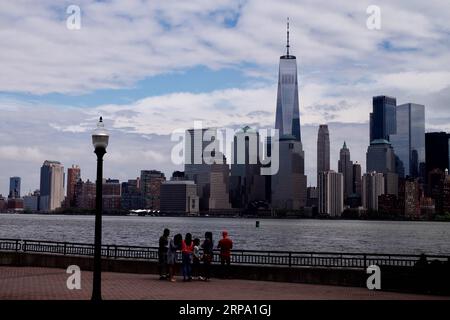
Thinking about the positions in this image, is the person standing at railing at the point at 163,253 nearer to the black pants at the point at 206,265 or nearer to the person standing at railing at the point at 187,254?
the person standing at railing at the point at 187,254

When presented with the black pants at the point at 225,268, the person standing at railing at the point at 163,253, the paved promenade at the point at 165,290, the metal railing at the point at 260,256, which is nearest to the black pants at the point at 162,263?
the person standing at railing at the point at 163,253

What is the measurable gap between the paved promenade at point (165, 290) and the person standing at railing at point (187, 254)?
43cm

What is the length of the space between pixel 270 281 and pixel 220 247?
239 centimetres

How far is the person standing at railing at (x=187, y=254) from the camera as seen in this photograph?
22500mm

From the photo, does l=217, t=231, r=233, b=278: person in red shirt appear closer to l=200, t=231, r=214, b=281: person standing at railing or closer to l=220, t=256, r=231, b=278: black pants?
l=220, t=256, r=231, b=278: black pants

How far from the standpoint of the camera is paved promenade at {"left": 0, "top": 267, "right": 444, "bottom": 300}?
18297mm

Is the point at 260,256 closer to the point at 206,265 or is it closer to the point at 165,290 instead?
the point at 206,265

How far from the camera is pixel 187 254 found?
2256cm

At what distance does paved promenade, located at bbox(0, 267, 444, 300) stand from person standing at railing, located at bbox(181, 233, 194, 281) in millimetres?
434

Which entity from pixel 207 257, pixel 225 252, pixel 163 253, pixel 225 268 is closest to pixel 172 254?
pixel 163 253

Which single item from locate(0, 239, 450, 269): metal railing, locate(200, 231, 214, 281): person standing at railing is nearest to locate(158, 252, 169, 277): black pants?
locate(200, 231, 214, 281): person standing at railing
